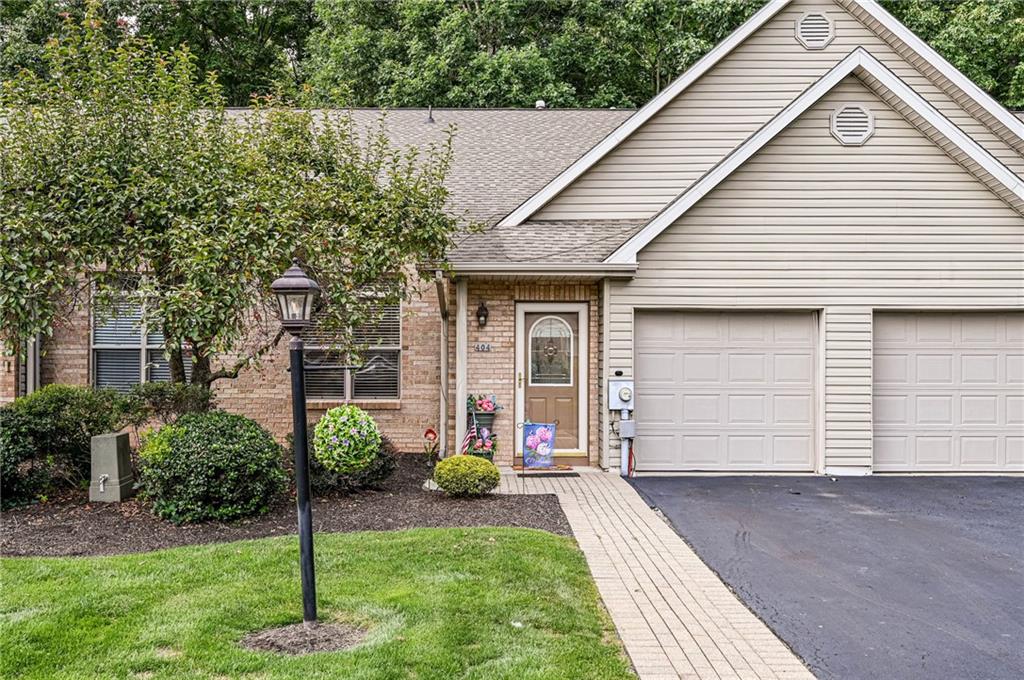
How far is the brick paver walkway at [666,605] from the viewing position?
3801 millimetres

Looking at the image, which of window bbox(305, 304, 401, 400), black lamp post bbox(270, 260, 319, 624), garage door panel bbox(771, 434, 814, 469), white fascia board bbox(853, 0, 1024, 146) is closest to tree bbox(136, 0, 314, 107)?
window bbox(305, 304, 401, 400)

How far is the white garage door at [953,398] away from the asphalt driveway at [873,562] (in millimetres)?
463

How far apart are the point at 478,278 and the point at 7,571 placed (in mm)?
A: 6015

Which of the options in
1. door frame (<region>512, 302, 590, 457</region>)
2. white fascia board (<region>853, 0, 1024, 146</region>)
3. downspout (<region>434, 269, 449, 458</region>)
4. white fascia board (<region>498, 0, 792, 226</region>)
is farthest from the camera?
white fascia board (<region>853, 0, 1024, 146</region>)

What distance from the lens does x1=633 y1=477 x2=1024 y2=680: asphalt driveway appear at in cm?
408

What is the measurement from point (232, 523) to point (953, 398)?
9.29 m

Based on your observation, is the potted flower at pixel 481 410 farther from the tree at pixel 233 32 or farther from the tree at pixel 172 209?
the tree at pixel 233 32

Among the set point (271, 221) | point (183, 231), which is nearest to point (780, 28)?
point (271, 221)

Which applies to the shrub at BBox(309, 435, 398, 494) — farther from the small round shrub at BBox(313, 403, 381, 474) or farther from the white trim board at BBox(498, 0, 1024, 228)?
the white trim board at BBox(498, 0, 1024, 228)

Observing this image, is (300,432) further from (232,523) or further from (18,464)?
(18,464)

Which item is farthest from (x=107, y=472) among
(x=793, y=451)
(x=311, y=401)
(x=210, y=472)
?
(x=793, y=451)

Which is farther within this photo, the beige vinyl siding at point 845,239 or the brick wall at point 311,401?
the brick wall at point 311,401

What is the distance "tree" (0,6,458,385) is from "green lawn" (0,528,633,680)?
2.37 metres

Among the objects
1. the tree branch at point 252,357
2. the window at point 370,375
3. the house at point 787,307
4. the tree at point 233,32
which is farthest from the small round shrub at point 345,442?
the tree at point 233,32
